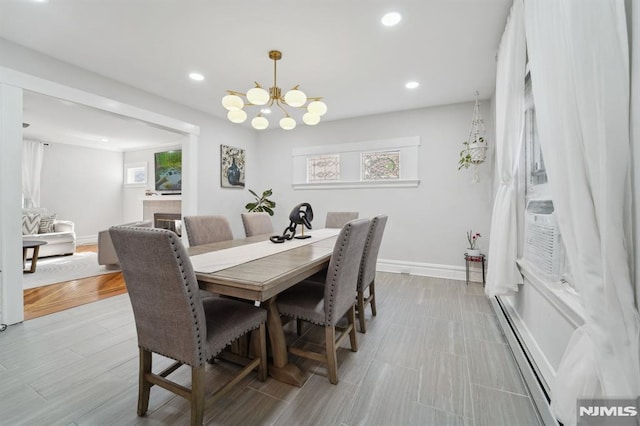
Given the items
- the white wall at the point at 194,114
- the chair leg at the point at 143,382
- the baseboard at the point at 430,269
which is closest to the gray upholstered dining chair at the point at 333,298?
the chair leg at the point at 143,382

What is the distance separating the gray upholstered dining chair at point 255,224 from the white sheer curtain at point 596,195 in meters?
2.63

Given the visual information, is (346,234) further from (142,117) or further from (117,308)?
(142,117)

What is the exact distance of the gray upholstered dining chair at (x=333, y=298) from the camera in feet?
5.23

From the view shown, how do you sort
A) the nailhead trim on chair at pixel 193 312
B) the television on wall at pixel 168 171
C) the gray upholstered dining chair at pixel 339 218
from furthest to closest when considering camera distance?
the television on wall at pixel 168 171
the gray upholstered dining chair at pixel 339 218
the nailhead trim on chair at pixel 193 312

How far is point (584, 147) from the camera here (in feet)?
3.01

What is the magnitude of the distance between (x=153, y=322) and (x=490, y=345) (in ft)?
7.57

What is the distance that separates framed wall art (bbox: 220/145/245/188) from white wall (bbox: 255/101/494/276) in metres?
1.47

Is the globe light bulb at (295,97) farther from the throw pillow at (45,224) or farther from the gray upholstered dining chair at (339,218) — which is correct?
the throw pillow at (45,224)

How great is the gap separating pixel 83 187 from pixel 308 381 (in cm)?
790

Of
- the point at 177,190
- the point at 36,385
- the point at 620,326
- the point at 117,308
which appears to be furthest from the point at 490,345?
the point at 177,190

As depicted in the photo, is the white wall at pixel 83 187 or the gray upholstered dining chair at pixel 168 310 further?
the white wall at pixel 83 187

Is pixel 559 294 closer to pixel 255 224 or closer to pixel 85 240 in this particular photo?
pixel 255 224

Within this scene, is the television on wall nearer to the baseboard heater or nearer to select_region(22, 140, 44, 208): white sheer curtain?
select_region(22, 140, 44, 208): white sheer curtain

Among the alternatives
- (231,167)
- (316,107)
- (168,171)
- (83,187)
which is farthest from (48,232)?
(316,107)
